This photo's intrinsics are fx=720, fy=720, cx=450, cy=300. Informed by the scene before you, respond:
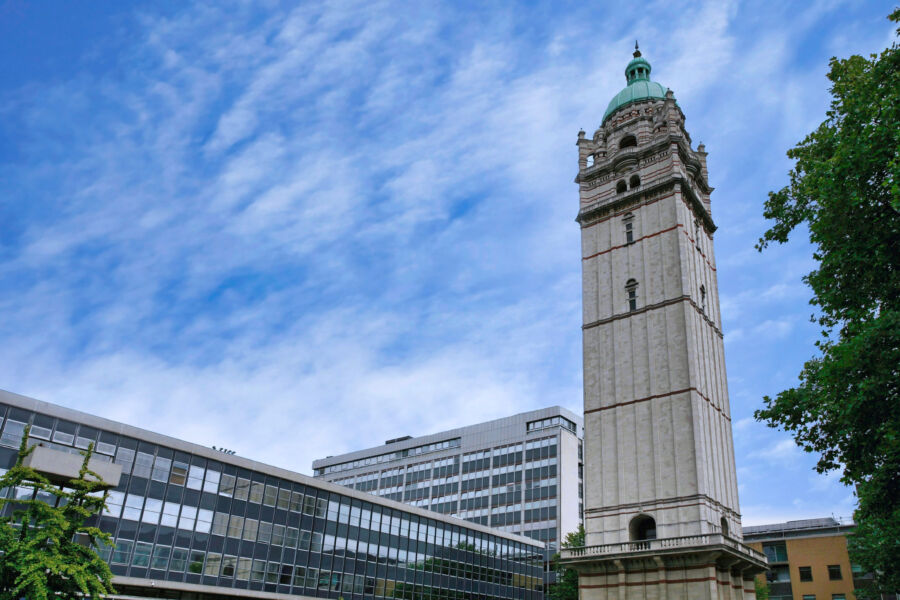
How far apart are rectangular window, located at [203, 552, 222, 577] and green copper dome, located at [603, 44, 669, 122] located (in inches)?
1946

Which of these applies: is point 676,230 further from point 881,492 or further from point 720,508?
point 881,492

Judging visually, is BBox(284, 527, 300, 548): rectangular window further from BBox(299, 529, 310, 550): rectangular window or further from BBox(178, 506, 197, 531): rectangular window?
BBox(178, 506, 197, 531): rectangular window

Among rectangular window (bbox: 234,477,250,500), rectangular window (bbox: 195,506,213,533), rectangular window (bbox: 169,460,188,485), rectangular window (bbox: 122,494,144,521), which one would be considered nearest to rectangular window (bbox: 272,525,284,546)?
rectangular window (bbox: 234,477,250,500)

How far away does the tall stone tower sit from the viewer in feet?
147

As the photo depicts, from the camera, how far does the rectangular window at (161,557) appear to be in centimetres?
4531

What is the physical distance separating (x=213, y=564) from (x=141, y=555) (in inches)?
205

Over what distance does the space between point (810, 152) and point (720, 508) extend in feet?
90.1

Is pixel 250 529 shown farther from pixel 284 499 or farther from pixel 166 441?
pixel 166 441

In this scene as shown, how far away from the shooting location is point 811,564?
7469 centimetres

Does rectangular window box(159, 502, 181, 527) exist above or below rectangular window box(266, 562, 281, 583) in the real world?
above

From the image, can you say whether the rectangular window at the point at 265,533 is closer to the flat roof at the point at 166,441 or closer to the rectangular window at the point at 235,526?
the rectangular window at the point at 235,526

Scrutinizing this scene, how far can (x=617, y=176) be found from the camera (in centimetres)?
6122

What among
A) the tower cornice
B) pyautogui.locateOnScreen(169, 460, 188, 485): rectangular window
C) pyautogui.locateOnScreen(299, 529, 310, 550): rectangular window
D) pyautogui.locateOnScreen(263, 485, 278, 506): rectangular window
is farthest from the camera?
the tower cornice

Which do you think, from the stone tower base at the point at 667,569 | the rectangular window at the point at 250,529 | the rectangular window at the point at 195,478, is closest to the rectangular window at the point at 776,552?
the stone tower base at the point at 667,569
